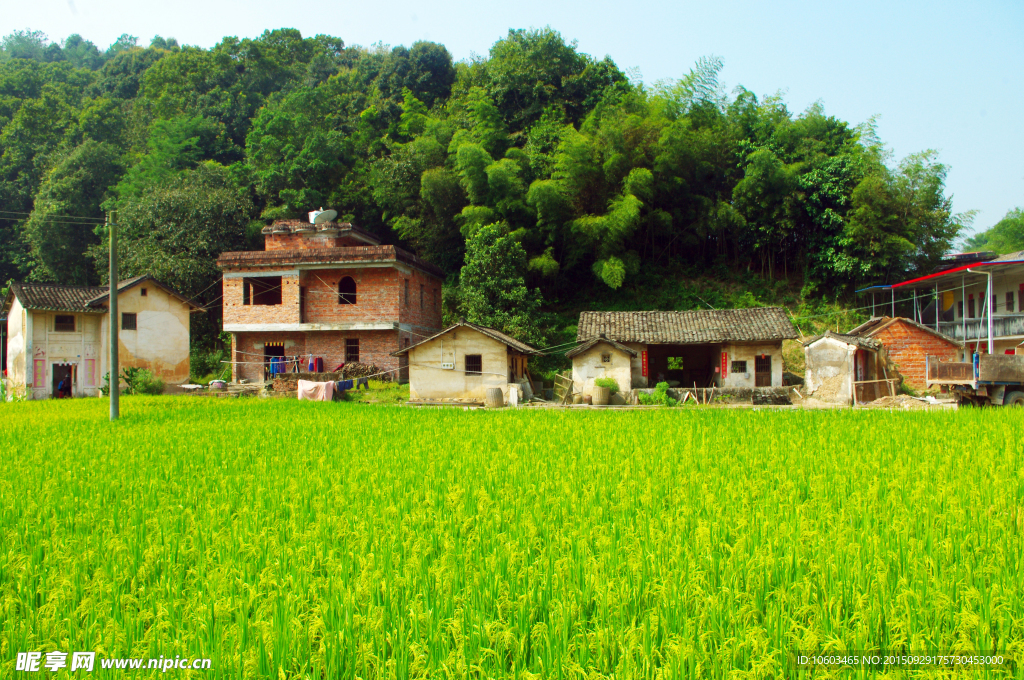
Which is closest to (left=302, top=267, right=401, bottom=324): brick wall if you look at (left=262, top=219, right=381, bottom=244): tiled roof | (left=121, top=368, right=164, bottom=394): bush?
(left=262, top=219, right=381, bottom=244): tiled roof

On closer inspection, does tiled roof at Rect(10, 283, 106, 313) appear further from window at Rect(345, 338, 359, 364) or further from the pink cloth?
the pink cloth

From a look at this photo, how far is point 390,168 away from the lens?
2827 centimetres

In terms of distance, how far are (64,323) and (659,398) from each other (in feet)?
69.3

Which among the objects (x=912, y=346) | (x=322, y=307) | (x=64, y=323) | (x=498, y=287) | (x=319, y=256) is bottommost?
(x=912, y=346)

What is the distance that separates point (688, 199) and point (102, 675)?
27.8 m

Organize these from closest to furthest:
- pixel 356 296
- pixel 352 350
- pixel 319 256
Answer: pixel 319 256 → pixel 356 296 → pixel 352 350

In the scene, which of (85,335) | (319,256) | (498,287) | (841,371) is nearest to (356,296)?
(319,256)

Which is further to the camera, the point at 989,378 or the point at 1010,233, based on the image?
the point at 1010,233

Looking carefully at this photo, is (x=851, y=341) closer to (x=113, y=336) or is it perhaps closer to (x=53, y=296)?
(x=113, y=336)

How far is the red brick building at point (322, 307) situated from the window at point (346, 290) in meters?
0.04

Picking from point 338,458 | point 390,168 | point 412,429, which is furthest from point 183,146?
point 338,458

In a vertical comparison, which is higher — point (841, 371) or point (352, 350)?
point (352, 350)

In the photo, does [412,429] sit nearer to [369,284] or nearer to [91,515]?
[91,515]

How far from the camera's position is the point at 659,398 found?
62.1 ft
